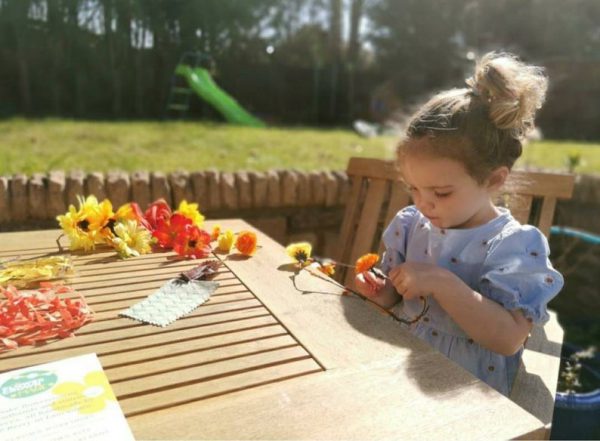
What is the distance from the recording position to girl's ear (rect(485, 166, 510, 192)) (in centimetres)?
133

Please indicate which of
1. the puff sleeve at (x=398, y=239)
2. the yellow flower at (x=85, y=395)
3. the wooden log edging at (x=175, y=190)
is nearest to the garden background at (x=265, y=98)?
the wooden log edging at (x=175, y=190)

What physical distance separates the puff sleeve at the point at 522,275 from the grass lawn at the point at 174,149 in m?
2.27

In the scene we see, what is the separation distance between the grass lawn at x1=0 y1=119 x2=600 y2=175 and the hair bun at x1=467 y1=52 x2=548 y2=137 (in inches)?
84.1

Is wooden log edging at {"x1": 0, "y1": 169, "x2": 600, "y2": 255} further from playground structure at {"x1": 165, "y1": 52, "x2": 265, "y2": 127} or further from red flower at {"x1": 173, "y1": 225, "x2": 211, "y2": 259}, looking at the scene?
playground structure at {"x1": 165, "y1": 52, "x2": 265, "y2": 127}

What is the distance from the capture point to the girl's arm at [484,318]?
1.14m

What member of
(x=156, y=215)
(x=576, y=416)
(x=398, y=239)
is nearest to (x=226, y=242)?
(x=156, y=215)

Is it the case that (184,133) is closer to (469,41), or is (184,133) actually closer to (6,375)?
(6,375)

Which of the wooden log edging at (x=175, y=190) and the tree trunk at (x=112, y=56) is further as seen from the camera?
the tree trunk at (x=112, y=56)

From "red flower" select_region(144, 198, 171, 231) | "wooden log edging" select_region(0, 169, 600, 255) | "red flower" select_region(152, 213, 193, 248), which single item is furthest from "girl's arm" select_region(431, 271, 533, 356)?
"wooden log edging" select_region(0, 169, 600, 255)

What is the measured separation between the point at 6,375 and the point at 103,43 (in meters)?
4.36

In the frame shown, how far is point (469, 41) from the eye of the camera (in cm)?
1109

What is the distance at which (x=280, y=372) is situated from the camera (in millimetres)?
859

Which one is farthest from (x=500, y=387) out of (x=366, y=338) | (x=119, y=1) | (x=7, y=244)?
(x=119, y=1)

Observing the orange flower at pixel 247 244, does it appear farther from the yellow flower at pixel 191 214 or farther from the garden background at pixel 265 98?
the garden background at pixel 265 98
